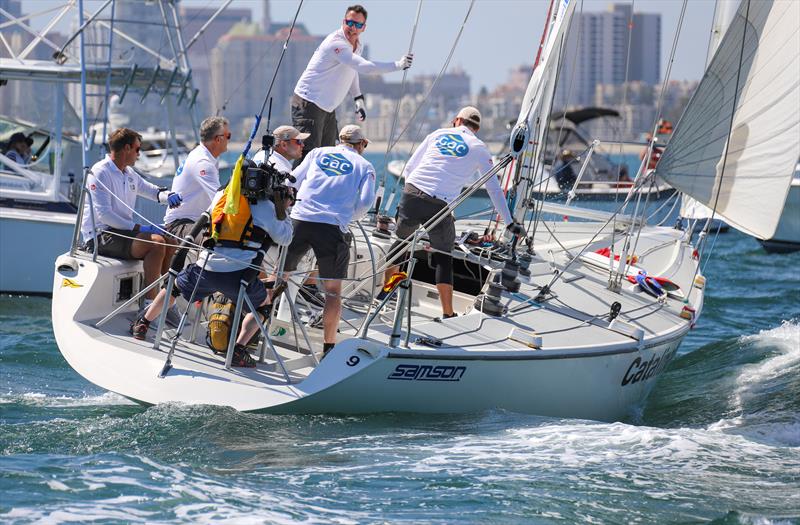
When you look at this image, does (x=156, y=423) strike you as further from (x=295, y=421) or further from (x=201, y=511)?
(x=201, y=511)

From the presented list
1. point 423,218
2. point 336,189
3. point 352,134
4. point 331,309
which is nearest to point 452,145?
point 423,218

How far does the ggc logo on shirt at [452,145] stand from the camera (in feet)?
24.9

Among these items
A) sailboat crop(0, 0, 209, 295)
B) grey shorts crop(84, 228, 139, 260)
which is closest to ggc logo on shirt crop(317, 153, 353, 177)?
grey shorts crop(84, 228, 139, 260)

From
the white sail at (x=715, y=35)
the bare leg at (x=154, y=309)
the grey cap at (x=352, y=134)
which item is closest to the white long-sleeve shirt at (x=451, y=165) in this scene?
the grey cap at (x=352, y=134)

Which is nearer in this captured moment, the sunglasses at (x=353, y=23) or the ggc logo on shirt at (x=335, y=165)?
the ggc logo on shirt at (x=335, y=165)

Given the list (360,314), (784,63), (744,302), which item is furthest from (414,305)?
(744,302)

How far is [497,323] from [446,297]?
0.41m

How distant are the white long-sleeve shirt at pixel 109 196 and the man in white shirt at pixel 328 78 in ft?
5.19

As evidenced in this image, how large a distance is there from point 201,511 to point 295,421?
139 cm

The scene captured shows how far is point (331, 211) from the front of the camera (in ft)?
22.1

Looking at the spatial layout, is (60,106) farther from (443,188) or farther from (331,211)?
(331,211)

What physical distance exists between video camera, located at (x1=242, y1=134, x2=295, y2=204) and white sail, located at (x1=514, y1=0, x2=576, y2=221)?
2371 mm

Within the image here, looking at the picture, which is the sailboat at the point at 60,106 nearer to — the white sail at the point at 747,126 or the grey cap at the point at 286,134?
the grey cap at the point at 286,134

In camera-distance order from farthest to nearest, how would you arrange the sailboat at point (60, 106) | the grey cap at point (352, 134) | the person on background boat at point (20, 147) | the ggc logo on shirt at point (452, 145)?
the person on background boat at point (20, 147)
the sailboat at point (60, 106)
the ggc logo on shirt at point (452, 145)
the grey cap at point (352, 134)
